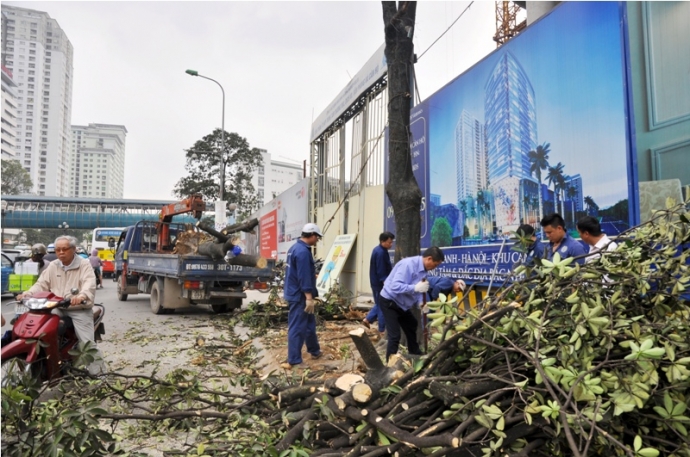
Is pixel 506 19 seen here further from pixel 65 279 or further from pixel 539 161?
pixel 65 279

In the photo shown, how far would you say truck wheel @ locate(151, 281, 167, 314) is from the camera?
426 inches

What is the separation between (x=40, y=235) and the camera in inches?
2613

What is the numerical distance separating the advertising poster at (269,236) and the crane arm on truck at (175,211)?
26.9 ft

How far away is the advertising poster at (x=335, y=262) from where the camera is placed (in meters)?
11.1

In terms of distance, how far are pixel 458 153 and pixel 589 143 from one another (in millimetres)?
2698

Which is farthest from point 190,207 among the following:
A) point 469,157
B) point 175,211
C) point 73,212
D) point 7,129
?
point 73,212

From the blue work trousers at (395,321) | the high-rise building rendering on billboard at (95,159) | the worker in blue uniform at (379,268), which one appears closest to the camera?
the blue work trousers at (395,321)

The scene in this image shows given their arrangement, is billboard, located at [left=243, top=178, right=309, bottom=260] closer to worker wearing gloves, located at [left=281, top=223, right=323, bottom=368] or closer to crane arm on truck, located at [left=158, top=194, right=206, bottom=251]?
crane arm on truck, located at [left=158, top=194, right=206, bottom=251]

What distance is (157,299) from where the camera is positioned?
11.1 m

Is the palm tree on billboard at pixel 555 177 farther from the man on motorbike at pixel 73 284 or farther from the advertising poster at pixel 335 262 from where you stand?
the advertising poster at pixel 335 262

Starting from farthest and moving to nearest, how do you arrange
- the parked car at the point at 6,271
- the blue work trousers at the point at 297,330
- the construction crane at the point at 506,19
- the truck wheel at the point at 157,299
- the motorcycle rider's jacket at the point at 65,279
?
the construction crane at the point at 506,19 < the parked car at the point at 6,271 < the truck wheel at the point at 157,299 < the blue work trousers at the point at 297,330 < the motorcycle rider's jacket at the point at 65,279

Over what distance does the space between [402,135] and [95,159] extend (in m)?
113

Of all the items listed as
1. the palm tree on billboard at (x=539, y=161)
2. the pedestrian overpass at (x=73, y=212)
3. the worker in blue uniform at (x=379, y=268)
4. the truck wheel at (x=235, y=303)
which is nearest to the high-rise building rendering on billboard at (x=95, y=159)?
the pedestrian overpass at (x=73, y=212)

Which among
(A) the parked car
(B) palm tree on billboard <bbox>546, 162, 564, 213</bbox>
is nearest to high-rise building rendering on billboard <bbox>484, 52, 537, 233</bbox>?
(B) palm tree on billboard <bbox>546, 162, 564, 213</bbox>
